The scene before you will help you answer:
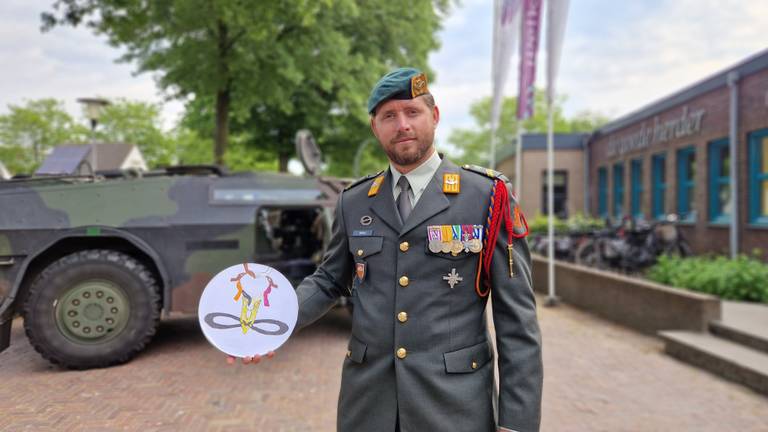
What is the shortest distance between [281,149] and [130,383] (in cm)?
1756

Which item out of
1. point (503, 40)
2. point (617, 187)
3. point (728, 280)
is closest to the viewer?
point (728, 280)

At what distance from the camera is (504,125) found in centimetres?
5881

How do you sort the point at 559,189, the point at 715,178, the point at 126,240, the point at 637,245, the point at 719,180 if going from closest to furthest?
the point at 126,240 < the point at 637,245 < the point at 719,180 < the point at 715,178 < the point at 559,189

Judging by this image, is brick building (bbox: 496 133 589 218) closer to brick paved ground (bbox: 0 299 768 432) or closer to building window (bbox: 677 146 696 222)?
building window (bbox: 677 146 696 222)

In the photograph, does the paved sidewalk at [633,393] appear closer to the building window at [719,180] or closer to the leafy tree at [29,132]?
the leafy tree at [29,132]

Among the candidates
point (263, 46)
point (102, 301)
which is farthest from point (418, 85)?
point (263, 46)

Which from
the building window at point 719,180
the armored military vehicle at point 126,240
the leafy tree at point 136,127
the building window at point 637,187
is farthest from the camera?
the building window at point 637,187

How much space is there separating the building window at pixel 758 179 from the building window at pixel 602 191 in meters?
10.6

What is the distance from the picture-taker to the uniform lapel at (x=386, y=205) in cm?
198

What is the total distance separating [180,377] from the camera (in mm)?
3045

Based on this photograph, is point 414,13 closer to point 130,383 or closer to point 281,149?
point 281,149

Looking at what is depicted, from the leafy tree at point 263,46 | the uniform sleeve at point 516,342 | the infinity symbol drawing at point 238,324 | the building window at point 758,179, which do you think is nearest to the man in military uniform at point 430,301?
the uniform sleeve at point 516,342

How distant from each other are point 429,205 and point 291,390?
9.80 feet

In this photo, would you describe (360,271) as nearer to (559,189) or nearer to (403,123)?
(403,123)
